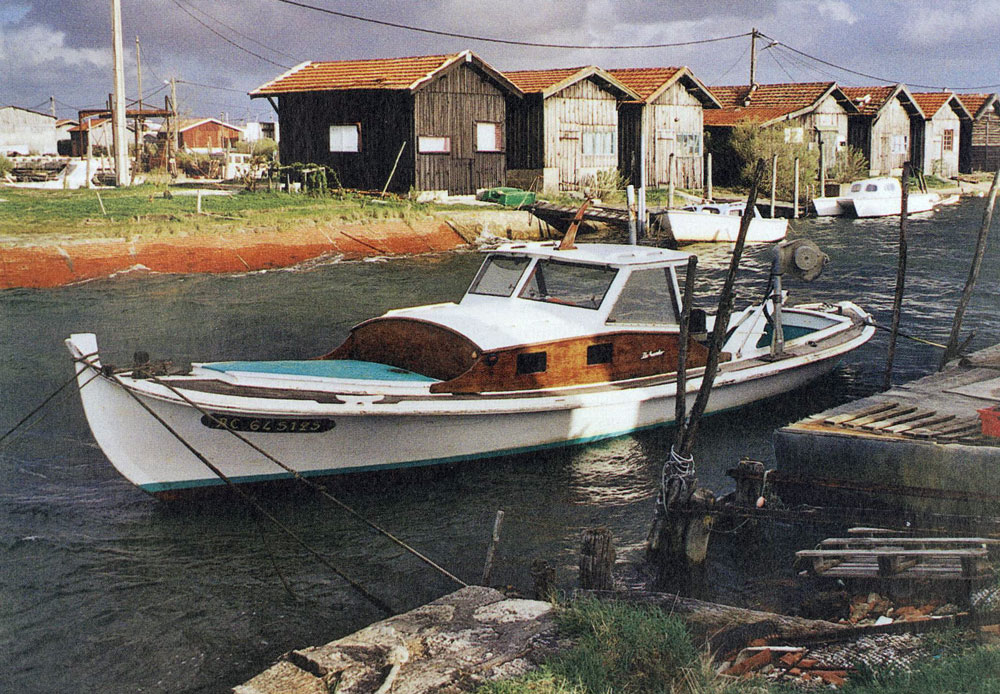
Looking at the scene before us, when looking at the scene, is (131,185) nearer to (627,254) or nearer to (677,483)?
(627,254)

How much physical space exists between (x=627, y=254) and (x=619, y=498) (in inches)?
117

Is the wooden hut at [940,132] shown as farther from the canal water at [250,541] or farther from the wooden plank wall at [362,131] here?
the canal water at [250,541]

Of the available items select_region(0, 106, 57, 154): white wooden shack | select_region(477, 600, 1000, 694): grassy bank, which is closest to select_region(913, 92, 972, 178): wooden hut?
select_region(0, 106, 57, 154): white wooden shack

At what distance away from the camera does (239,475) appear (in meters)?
9.57

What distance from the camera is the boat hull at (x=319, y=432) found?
920 centimetres

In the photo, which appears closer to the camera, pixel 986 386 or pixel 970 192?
pixel 986 386

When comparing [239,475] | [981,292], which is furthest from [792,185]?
[239,475]

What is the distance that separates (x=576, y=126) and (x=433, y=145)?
265 inches

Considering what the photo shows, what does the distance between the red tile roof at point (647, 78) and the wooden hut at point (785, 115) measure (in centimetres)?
430

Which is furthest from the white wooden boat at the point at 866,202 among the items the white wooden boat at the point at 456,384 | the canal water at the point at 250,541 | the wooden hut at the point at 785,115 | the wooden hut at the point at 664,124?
the white wooden boat at the point at 456,384

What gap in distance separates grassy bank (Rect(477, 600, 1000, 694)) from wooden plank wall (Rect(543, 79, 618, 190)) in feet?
103

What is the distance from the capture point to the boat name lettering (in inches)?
362

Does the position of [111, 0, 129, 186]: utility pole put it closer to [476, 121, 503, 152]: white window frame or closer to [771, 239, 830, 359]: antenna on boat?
[476, 121, 503, 152]: white window frame

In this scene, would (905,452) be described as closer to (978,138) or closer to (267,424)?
(267,424)
